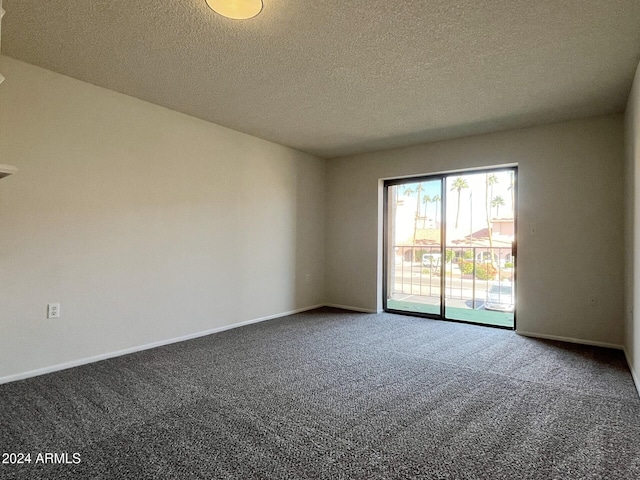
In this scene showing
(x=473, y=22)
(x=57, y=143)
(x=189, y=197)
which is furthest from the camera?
(x=189, y=197)

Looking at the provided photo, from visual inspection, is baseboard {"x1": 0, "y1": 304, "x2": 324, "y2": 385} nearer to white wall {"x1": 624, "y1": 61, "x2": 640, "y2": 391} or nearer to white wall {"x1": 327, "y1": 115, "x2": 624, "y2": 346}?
white wall {"x1": 327, "y1": 115, "x2": 624, "y2": 346}

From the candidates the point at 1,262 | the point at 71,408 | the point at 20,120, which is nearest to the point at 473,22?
the point at 20,120

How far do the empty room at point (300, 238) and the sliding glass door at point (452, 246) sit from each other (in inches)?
1.6

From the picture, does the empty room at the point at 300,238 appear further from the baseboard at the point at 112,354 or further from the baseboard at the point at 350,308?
the baseboard at the point at 350,308

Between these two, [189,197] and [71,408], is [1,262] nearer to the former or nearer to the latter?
[71,408]

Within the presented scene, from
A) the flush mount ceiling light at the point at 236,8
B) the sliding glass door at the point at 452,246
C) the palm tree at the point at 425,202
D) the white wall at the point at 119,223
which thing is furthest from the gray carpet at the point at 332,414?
the flush mount ceiling light at the point at 236,8

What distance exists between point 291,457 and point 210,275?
2.62 metres

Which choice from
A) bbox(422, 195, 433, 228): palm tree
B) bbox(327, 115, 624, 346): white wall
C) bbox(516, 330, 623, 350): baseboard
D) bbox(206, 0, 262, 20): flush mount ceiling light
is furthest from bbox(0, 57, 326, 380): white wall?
bbox(516, 330, 623, 350): baseboard

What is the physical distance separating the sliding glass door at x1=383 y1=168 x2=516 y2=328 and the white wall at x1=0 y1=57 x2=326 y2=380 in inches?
72.5

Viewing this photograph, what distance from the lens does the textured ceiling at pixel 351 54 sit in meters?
2.04

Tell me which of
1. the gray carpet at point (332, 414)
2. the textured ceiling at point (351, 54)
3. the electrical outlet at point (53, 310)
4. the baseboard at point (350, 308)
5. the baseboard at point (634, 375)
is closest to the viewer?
the gray carpet at point (332, 414)

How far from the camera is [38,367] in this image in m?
2.71

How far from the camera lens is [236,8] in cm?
192

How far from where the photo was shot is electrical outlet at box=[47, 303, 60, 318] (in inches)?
109
